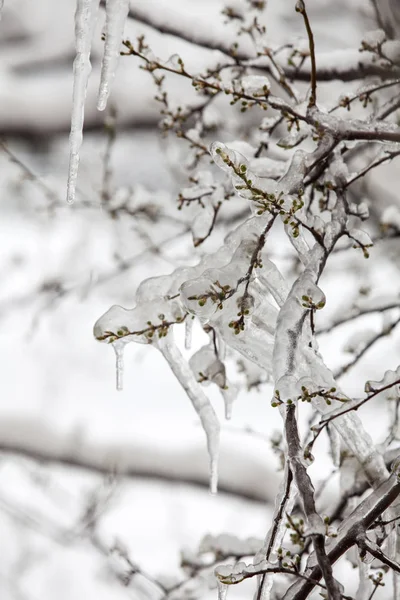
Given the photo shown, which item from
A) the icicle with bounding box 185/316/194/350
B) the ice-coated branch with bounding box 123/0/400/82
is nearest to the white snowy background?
the ice-coated branch with bounding box 123/0/400/82

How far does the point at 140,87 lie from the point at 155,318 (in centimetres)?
216

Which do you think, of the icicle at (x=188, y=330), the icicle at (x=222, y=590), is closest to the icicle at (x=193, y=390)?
the icicle at (x=188, y=330)

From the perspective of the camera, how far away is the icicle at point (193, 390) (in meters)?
1.22

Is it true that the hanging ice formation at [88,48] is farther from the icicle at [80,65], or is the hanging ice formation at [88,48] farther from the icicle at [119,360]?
the icicle at [119,360]

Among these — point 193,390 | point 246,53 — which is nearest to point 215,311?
point 193,390

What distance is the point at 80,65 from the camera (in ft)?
3.03

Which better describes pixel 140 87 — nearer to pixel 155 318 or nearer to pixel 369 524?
pixel 155 318

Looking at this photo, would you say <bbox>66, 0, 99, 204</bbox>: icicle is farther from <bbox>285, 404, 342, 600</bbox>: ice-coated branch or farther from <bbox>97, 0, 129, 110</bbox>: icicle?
<bbox>285, 404, 342, 600</bbox>: ice-coated branch

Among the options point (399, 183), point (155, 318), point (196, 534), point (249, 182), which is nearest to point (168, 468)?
point (196, 534)

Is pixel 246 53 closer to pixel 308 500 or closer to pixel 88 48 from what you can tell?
pixel 88 48

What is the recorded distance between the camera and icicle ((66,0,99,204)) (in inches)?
35.0

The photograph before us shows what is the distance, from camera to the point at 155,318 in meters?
1.16

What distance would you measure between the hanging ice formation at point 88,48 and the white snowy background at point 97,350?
1.39 metres

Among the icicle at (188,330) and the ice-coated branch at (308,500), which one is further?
the icicle at (188,330)
